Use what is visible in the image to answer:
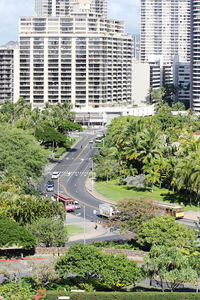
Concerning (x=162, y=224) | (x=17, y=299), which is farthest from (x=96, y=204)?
(x=17, y=299)

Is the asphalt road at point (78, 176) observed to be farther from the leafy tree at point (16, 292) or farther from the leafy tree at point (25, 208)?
the leafy tree at point (16, 292)

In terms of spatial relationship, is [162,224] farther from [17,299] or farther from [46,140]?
[46,140]

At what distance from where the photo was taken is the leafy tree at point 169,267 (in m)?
61.7

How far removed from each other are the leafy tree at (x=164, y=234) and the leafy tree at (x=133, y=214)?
4270 mm

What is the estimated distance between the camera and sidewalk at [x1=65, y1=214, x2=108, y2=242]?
92.3 metres

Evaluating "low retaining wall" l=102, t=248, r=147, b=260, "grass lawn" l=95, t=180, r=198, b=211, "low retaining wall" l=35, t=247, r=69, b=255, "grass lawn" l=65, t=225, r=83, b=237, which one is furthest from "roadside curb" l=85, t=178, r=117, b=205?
"low retaining wall" l=102, t=248, r=147, b=260

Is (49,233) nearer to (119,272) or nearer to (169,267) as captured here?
(119,272)

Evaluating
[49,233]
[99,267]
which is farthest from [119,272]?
[49,233]

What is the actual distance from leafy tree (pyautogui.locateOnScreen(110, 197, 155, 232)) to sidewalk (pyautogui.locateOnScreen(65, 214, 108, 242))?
20.1 ft

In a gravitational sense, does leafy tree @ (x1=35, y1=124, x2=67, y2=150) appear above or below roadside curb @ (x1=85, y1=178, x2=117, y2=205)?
above

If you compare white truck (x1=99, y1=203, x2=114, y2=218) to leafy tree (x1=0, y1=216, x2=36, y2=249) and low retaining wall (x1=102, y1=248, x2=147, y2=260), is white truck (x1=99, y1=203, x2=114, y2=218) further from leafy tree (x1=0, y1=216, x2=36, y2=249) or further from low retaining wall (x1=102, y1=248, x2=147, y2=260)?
leafy tree (x1=0, y1=216, x2=36, y2=249)

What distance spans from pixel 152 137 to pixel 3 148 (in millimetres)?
31076

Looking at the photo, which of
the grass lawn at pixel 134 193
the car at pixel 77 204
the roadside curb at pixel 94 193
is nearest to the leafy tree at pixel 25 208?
the car at pixel 77 204

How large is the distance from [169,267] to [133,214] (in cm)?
2244
